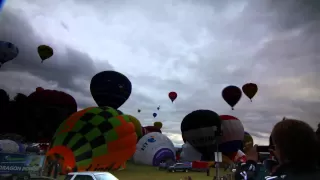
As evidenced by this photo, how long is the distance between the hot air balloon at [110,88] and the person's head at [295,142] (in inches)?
1242

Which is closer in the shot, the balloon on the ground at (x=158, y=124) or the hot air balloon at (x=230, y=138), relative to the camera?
the hot air balloon at (x=230, y=138)

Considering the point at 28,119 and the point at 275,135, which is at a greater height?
the point at 28,119

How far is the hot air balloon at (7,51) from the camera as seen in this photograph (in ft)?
122

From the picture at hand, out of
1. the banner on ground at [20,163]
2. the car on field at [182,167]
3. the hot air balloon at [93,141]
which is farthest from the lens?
the car on field at [182,167]

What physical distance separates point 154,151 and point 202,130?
20.5ft

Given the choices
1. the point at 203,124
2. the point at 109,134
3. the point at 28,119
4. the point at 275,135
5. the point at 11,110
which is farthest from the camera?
the point at 11,110

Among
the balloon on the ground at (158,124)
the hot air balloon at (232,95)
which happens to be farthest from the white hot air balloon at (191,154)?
the balloon on the ground at (158,124)

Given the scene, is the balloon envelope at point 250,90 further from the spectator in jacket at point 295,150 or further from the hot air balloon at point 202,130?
the spectator in jacket at point 295,150

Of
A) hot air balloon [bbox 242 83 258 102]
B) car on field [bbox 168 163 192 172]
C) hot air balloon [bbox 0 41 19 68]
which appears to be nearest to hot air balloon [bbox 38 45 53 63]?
hot air balloon [bbox 0 41 19 68]

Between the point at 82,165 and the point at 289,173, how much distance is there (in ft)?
57.0

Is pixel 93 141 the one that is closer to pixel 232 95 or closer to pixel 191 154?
pixel 191 154

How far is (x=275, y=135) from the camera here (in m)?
2.31

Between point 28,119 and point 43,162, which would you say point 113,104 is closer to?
point 43,162

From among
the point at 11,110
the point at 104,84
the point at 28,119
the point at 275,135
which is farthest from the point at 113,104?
the point at 275,135
